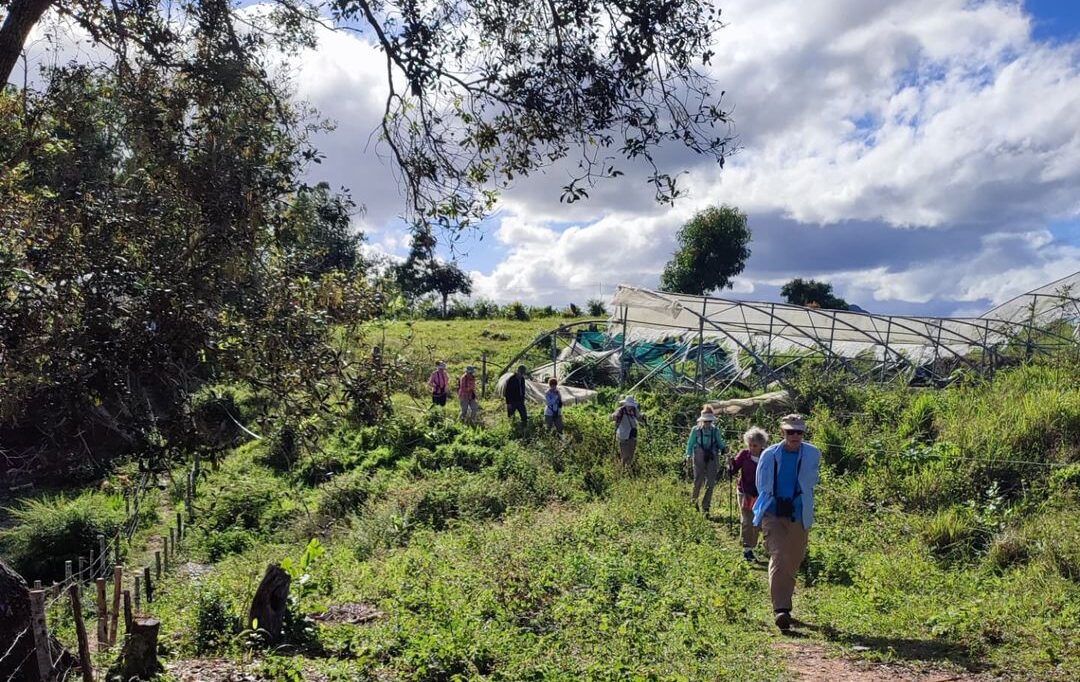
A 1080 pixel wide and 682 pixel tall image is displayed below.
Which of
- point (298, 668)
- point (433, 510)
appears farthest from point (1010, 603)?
point (433, 510)

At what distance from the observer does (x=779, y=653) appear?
6938mm

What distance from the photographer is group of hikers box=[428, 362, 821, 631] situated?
25.2ft

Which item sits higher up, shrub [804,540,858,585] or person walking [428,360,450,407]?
person walking [428,360,450,407]

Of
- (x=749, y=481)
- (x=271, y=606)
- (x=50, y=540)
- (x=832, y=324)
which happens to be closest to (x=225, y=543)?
(x=50, y=540)

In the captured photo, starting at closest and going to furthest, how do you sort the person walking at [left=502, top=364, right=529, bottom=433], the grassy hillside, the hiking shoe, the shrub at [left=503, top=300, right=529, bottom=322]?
the grassy hillside → the hiking shoe → the person walking at [left=502, top=364, right=529, bottom=433] → the shrub at [left=503, top=300, right=529, bottom=322]

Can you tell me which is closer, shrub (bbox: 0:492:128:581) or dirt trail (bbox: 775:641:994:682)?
dirt trail (bbox: 775:641:994:682)

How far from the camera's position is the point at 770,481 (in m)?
7.77

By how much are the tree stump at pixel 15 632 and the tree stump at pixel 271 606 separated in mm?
1951

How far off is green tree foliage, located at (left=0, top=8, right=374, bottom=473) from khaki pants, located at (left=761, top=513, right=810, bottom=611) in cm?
399

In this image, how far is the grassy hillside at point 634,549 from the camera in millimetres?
6891

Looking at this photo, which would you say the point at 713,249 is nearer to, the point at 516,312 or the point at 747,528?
the point at 516,312

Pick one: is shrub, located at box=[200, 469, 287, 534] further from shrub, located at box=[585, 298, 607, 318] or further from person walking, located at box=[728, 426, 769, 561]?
shrub, located at box=[585, 298, 607, 318]

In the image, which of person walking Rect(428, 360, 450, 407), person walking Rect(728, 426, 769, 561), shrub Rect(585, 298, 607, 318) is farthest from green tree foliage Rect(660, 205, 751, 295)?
person walking Rect(728, 426, 769, 561)

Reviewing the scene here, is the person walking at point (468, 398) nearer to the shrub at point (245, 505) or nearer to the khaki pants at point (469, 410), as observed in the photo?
the khaki pants at point (469, 410)
